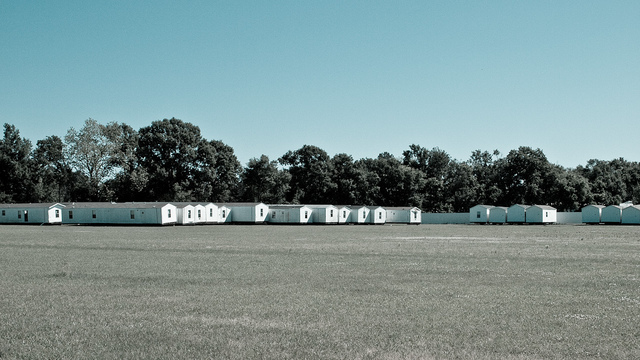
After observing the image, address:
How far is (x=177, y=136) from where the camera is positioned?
90.8 meters

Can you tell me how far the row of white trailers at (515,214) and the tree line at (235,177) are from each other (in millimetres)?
9752

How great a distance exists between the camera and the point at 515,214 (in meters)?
89.1

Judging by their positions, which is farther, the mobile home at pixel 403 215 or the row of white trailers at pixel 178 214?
the mobile home at pixel 403 215

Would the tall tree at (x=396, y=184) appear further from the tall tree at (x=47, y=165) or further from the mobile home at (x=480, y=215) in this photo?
the tall tree at (x=47, y=165)

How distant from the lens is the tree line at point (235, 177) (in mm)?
87812

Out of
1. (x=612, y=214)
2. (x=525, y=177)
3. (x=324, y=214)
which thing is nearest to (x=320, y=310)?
(x=324, y=214)

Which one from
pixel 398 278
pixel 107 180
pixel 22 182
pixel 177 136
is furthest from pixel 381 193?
pixel 398 278

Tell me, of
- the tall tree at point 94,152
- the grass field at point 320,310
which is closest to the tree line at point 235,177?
the tall tree at point 94,152

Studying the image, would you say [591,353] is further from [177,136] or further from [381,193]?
[381,193]

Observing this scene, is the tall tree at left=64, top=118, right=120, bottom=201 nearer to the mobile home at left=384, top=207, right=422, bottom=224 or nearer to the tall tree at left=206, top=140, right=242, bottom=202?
the tall tree at left=206, top=140, right=242, bottom=202

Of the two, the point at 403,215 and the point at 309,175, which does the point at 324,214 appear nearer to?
the point at 403,215

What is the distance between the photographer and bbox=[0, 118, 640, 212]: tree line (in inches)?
3457

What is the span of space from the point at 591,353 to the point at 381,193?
311 feet

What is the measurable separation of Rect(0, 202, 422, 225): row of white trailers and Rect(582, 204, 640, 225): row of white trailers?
33.4 meters
